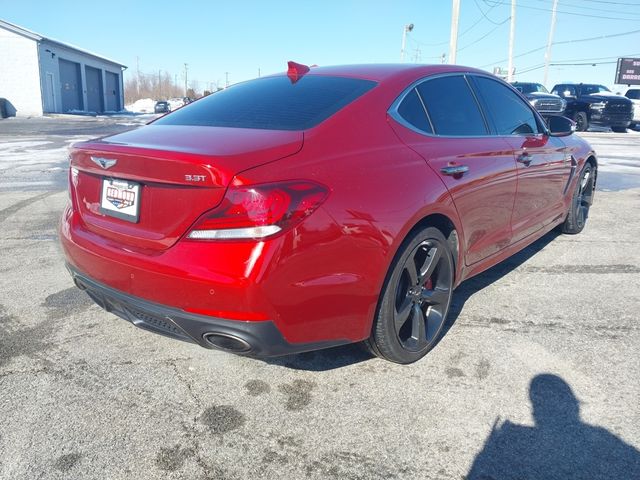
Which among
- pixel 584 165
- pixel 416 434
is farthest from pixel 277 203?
pixel 584 165

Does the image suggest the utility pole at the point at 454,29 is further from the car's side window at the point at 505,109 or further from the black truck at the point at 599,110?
the car's side window at the point at 505,109

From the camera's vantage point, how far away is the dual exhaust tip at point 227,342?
210 cm

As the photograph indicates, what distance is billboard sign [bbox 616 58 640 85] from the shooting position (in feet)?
122

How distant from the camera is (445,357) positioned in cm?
291

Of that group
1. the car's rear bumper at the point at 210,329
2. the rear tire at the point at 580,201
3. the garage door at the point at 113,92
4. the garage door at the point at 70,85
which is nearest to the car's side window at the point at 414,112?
the car's rear bumper at the point at 210,329

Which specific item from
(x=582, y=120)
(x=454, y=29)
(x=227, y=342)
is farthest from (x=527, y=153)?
(x=582, y=120)

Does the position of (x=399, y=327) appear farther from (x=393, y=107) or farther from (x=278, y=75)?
(x=278, y=75)

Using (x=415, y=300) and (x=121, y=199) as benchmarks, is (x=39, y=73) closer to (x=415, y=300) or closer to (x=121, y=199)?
(x=121, y=199)

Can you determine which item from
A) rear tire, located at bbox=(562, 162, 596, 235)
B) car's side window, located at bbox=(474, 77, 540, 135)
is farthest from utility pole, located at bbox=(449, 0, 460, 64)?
car's side window, located at bbox=(474, 77, 540, 135)

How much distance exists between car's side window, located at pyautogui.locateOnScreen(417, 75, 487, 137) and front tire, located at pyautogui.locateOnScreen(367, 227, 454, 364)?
68 centimetres

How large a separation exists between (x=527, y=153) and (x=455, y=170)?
116cm

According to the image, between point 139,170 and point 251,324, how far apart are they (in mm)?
817

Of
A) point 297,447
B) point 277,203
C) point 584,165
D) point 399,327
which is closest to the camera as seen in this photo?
→ point 277,203

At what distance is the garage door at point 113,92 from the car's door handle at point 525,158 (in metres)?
45.7
